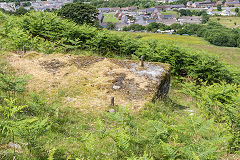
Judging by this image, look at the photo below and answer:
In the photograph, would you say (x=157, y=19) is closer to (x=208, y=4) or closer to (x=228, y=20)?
(x=228, y=20)

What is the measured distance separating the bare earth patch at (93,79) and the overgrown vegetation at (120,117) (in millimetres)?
458

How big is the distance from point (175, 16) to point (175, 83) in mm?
129290

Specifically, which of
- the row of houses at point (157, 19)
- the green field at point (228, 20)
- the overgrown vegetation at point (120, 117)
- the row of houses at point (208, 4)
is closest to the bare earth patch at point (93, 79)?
the overgrown vegetation at point (120, 117)

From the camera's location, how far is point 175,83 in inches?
456

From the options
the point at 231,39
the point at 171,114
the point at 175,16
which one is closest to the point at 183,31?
the point at 231,39

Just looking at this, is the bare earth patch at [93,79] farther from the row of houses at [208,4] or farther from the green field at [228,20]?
the row of houses at [208,4]

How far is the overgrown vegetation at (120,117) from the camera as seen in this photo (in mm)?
3406

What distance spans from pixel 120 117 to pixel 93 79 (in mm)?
3913

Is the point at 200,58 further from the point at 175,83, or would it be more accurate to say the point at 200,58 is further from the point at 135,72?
the point at 135,72

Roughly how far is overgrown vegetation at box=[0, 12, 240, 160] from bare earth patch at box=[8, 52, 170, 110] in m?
0.46

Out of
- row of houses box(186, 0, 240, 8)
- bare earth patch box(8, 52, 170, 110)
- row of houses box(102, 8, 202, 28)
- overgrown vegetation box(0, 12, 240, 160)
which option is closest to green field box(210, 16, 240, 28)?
row of houses box(102, 8, 202, 28)

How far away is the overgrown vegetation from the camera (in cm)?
341

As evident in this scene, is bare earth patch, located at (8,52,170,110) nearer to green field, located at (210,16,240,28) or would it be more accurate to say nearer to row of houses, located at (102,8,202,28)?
row of houses, located at (102,8,202,28)

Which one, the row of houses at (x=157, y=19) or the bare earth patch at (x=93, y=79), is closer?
the bare earth patch at (x=93, y=79)
